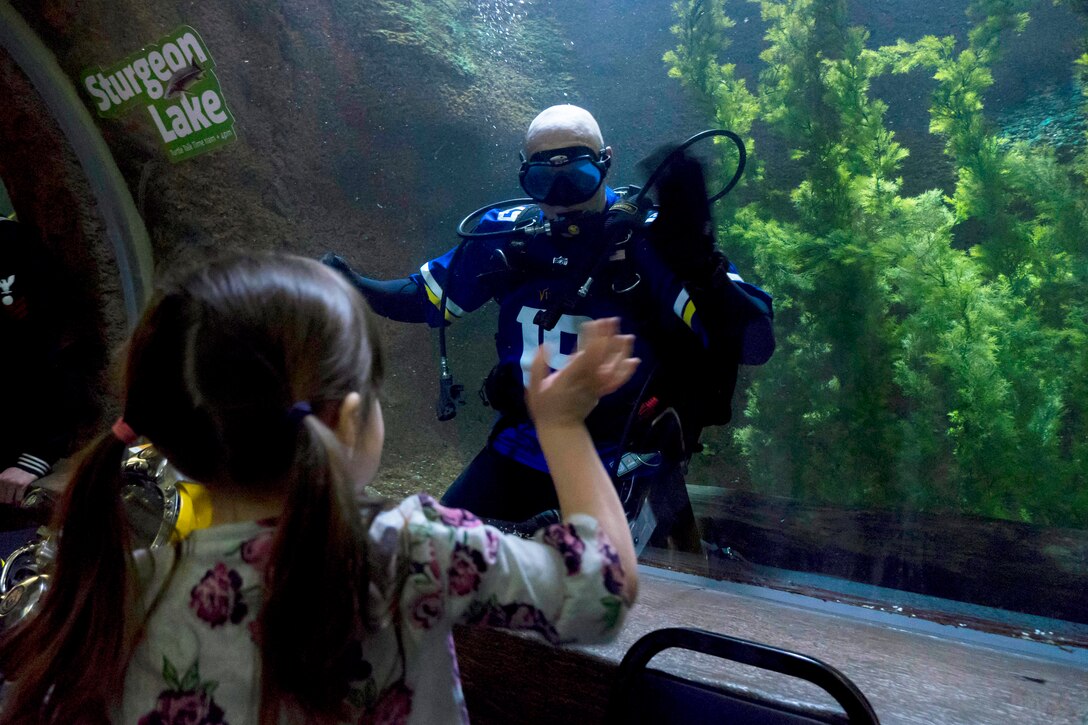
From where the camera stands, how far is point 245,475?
0.77 meters

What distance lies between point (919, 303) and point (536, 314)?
2214 mm

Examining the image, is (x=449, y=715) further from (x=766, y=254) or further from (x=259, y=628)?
(x=766, y=254)

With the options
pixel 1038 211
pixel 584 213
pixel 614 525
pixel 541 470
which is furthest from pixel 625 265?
pixel 1038 211

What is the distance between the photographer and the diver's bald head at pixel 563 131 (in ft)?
5.57

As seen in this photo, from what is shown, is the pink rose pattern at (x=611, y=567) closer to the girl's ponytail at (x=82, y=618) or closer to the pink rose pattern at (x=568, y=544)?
the pink rose pattern at (x=568, y=544)

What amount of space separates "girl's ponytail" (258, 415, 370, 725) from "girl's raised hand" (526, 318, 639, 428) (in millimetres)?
247

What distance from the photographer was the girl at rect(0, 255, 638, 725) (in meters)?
0.72

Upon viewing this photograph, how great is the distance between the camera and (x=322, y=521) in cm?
70

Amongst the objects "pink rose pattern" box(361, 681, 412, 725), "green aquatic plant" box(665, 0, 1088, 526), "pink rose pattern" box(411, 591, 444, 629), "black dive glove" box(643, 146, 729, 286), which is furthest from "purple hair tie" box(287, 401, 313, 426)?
"green aquatic plant" box(665, 0, 1088, 526)

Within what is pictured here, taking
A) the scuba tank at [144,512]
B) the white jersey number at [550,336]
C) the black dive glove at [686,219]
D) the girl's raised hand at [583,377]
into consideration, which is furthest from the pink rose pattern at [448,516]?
the black dive glove at [686,219]

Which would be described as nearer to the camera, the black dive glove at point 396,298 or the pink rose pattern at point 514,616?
the pink rose pattern at point 514,616

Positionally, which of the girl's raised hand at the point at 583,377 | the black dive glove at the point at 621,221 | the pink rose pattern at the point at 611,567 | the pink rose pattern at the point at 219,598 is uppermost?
the black dive glove at the point at 621,221

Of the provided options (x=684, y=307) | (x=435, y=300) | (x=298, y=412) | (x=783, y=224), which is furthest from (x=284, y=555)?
(x=783, y=224)

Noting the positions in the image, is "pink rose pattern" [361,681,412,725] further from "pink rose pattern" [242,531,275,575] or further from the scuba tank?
the scuba tank
